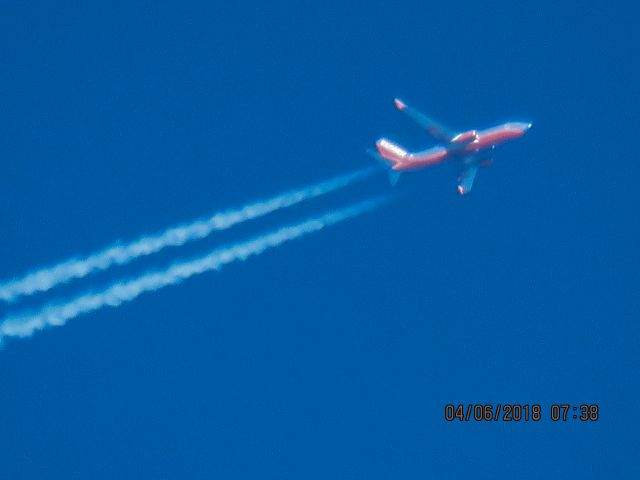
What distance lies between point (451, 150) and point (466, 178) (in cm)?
139

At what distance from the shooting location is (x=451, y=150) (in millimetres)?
32344

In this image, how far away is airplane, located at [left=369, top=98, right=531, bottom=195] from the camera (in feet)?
106

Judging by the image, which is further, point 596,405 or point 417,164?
point 596,405

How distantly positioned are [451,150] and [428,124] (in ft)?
4.35

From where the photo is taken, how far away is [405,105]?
108 feet

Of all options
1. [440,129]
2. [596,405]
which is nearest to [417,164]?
[440,129]

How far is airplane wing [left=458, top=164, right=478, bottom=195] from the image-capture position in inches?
1300

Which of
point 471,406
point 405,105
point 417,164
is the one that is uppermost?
point 405,105

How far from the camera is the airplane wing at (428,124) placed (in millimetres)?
32625

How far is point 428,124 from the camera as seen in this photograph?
32719mm

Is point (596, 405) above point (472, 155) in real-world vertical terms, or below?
below

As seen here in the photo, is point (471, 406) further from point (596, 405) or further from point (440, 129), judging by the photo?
point (440, 129)

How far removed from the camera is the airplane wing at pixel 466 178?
1300 inches

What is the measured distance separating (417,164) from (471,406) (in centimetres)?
953
